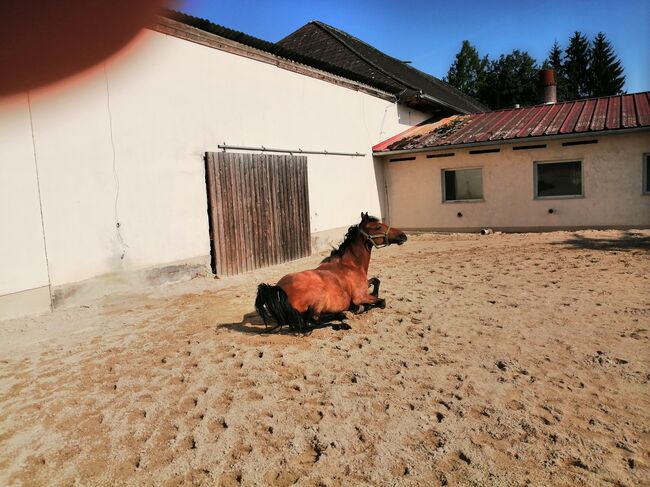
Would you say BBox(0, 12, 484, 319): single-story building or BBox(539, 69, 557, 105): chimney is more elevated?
BBox(539, 69, 557, 105): chimney

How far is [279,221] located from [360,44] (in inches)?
625

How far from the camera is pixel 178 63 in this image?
318 inches

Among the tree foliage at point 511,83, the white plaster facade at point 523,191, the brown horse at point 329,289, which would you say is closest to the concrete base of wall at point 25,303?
the brown horse at point 329,289

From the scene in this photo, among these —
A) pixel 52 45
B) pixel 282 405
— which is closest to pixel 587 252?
pixel 282 405

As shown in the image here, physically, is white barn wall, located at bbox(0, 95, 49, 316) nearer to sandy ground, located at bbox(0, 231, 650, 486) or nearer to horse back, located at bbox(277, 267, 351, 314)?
→ sandy ground, located at bbox(0, 231, 650, 486)

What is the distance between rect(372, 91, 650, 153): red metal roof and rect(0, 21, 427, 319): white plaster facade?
18.0ft

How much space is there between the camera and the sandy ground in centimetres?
254

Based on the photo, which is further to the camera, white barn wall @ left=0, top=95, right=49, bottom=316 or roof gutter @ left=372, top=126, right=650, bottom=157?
roof gutter @ left=372, top=126, right=650, bottom=157

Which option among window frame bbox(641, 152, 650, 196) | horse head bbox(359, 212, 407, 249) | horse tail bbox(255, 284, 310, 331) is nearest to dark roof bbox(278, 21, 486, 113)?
window frame bbox(641, 152, 650, 196)

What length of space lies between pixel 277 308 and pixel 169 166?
14.1 feet

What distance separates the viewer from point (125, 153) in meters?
7.12

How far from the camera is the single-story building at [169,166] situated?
5934mm

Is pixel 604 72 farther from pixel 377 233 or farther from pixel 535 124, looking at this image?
pixel 377 233

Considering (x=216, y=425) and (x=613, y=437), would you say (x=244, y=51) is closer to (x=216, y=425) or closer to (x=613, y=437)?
(x=216, y=425)
